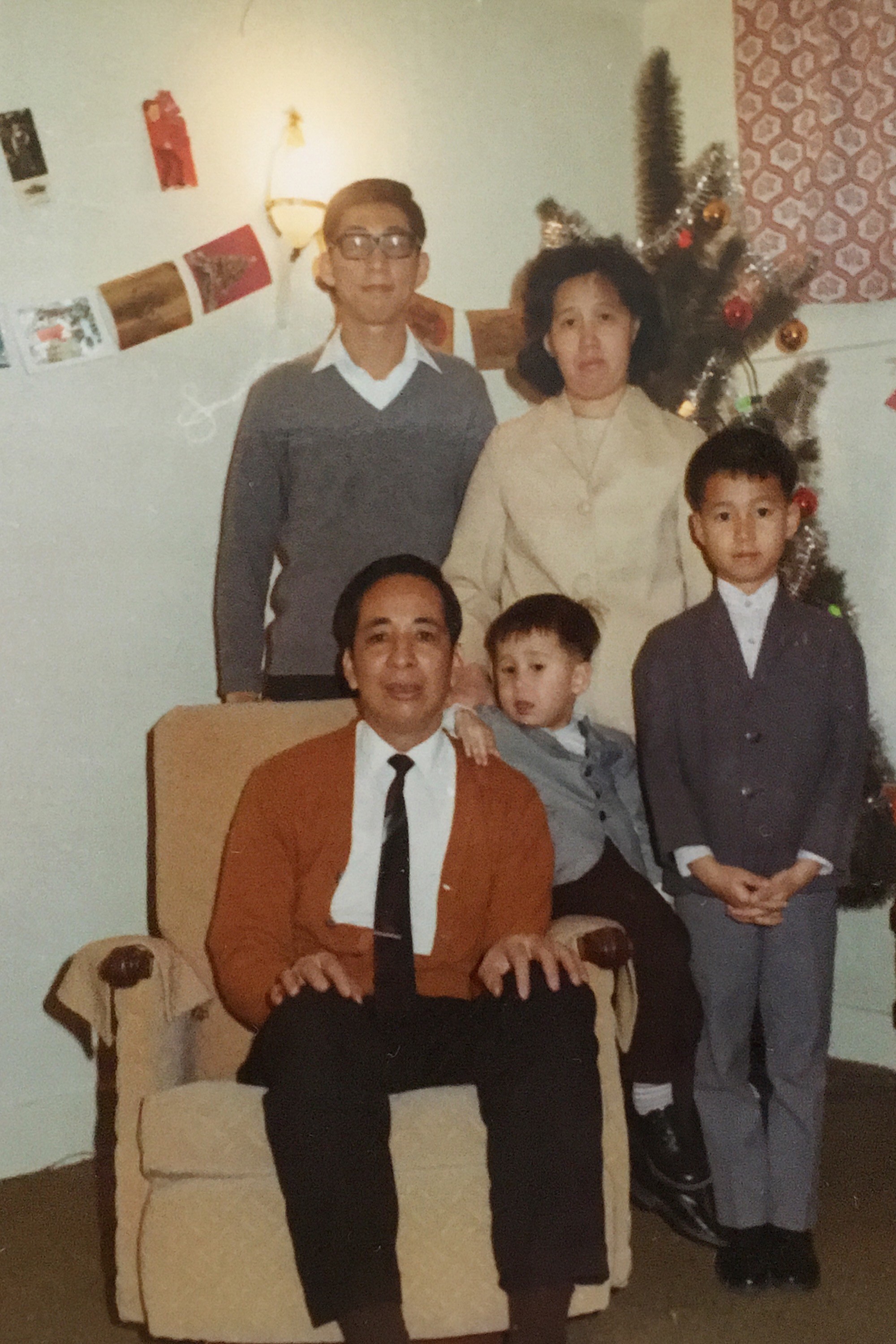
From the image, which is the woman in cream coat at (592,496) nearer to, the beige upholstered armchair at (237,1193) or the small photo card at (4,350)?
the beige upholstered armchair at (237,1193)

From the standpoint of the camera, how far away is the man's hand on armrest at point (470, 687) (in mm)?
2244

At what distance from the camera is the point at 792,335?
2854mm

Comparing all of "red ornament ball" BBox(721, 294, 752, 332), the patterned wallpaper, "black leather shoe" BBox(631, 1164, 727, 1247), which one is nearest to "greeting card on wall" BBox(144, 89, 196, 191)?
"red ornament ball" BBox(721, 294, 752, 332)

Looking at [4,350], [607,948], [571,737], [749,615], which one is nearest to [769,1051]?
[607,948]

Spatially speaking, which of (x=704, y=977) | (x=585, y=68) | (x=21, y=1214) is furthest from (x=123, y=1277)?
(x=585, y=68)

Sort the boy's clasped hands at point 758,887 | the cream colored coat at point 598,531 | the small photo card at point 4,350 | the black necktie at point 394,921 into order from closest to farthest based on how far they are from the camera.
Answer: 1. the black necktie at point 394,921
2. the boy's clasped hands at point 758,887
3. the cream colored coat at point 598,531
4. the small photo card at point 4,350

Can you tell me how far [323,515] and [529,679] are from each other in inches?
22.0

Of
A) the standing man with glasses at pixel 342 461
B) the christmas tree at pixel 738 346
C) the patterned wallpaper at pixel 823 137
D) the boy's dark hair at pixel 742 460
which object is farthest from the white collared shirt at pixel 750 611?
the patterned wallpaper at pixel 823 137

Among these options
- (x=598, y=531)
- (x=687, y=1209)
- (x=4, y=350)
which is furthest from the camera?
(x=4, y=350)

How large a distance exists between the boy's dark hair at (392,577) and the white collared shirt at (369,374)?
44 cm

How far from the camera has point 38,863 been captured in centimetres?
265

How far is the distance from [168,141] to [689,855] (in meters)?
1.85

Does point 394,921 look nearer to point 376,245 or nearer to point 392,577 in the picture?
point 392,577

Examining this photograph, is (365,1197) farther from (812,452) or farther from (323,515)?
(812,452)
